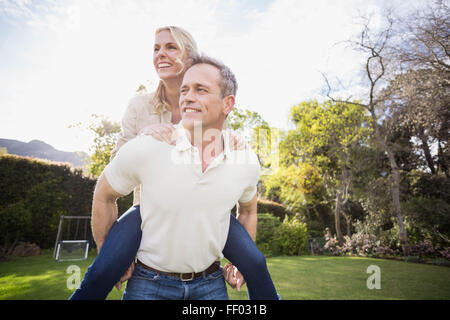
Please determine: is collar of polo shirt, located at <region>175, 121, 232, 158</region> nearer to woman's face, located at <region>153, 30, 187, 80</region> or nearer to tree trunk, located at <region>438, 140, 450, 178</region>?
woman's face, located at <region>153, 30, 187, 80</region>

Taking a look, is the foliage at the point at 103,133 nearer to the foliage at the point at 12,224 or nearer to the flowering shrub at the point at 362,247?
the foliage at the point at 12,224

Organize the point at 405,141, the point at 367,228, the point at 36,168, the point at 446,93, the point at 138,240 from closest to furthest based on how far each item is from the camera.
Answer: the point at 138,240 < the point at 446,93 < the point at 36,168 < the point at 367,228 < the point at 405,141

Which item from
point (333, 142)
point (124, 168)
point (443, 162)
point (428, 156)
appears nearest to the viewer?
point (124, 168)

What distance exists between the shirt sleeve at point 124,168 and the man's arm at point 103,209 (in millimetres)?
43

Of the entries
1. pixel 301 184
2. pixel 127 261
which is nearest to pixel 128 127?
pixel 127 261

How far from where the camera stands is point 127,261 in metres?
1.35

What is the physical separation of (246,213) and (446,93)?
34.3 ft

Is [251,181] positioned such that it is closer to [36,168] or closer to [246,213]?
[246,213]

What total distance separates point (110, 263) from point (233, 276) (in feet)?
2.44

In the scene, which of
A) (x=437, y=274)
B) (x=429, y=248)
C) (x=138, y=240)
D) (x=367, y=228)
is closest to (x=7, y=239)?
Answer: (x=138, y=240)

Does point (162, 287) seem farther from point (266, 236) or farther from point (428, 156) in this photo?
point (428, 156)

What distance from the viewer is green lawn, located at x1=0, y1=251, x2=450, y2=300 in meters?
4.86
